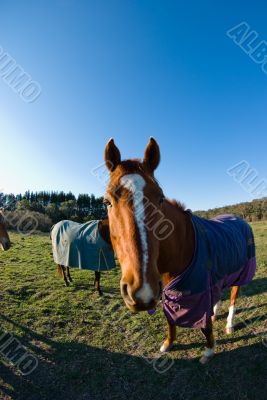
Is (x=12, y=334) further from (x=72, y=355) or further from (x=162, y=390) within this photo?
(x=162, y=390)

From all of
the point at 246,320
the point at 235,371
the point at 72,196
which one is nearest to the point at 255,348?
the point at 235,371

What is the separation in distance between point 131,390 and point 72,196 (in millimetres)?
64429

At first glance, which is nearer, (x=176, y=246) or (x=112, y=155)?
(x=112, y=155)

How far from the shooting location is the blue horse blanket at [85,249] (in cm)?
711

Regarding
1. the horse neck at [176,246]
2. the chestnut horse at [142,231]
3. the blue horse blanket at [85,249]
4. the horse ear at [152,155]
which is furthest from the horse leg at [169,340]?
the blue horse blanket at [85,249]

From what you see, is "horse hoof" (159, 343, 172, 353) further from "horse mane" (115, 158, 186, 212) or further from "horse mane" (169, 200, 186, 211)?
"horse mane" (115, 158, 186, 212)

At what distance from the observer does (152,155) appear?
9.43ft

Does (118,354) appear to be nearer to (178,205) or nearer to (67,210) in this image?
(178,205)

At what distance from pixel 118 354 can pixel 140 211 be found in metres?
3.09

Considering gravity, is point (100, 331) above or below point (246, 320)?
above

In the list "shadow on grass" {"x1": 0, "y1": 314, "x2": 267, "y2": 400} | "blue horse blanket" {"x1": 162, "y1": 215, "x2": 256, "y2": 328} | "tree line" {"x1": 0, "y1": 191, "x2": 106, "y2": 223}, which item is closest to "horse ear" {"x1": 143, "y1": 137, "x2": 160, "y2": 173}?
"blue horse blanket" {"x1": 162, "y1": 215, "x2": 256, "y2": 328}

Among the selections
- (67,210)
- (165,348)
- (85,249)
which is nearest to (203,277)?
(165,348)

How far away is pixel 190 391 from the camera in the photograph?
326cm

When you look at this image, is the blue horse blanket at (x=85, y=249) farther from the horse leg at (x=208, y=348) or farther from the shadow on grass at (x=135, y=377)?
the horse leg at (x=208, y=348)
